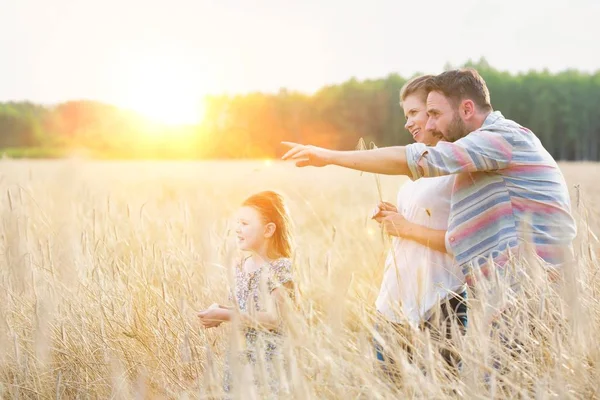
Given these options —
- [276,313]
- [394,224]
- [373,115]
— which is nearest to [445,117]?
[394,224]

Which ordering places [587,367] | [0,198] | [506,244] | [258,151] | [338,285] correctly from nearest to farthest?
1. [338,285]
2. [587,367]
3. [506,244]
4. [0,198]
5. [258,151]

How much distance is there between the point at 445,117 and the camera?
2.45 m

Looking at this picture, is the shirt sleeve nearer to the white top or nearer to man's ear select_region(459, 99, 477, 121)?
man's ear select_region(459, 99, 477, 121)

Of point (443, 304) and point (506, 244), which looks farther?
point (443, 304)

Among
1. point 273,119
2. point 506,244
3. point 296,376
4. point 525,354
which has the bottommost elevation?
point 525,354

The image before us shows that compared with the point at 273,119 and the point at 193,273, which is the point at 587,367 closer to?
the point at 193,273

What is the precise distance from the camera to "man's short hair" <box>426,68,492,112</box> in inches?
95.0

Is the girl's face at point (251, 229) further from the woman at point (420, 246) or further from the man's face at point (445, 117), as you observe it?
the man's face at point (445, 117)

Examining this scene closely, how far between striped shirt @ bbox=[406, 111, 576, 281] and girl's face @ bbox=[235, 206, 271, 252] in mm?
706

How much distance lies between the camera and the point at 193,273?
3.04 meters

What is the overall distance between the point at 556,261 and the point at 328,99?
50594 mm

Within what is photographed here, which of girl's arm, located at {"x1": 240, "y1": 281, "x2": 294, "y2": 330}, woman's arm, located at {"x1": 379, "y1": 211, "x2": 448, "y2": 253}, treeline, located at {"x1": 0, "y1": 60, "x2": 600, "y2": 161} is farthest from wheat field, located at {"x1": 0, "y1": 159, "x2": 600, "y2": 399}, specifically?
treeline, located at {"x1": 0, "y1": 60, "x2": 600, "y2": 161}

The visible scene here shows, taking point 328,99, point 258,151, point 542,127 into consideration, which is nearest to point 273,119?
point 328,99

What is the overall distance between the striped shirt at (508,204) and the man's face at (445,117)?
0.39 feet
